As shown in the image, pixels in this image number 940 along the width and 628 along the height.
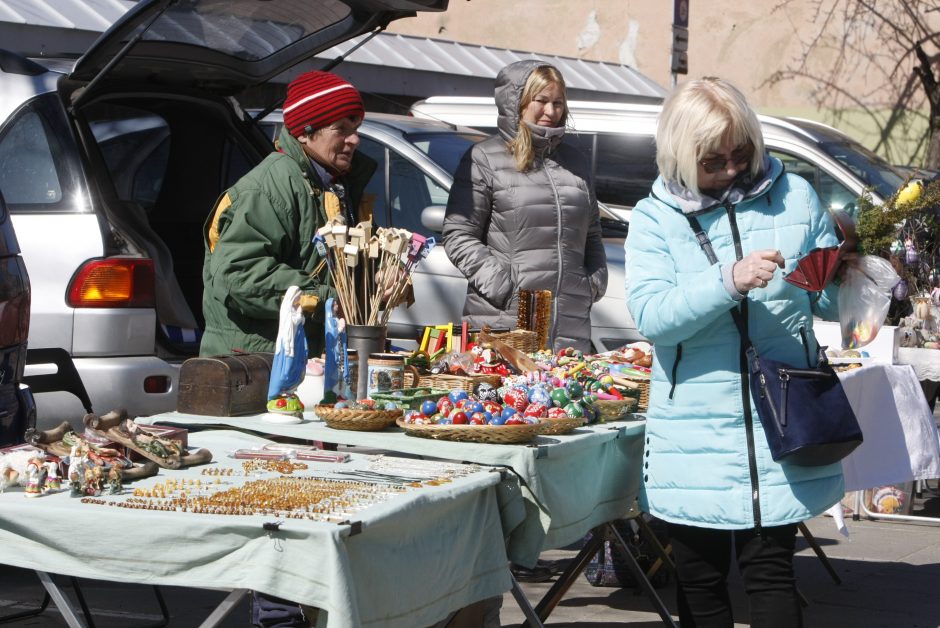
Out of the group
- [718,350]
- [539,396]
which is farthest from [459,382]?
[718,350]

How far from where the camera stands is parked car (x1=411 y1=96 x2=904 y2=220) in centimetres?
980

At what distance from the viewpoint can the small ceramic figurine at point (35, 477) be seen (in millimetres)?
2939

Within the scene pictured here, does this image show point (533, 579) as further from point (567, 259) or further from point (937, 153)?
point (937, 153)

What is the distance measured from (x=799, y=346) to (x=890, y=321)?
318 cm

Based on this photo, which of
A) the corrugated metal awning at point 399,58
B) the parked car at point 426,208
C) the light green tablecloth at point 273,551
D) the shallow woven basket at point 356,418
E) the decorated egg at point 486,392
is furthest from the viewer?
the corrugated metal awning at point 399,58

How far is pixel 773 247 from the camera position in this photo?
3.53 meters

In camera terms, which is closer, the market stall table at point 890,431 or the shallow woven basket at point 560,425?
the shallow woven basket at point 560,425

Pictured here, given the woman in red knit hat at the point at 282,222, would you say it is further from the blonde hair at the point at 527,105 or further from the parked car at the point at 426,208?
the parked car at the point at 426,208

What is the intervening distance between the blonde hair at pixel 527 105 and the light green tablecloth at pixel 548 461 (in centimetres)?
143

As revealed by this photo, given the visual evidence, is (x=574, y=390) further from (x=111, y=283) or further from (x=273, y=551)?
(x=111, y=283)

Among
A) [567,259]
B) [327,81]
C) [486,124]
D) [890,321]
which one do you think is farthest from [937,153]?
[327,81]

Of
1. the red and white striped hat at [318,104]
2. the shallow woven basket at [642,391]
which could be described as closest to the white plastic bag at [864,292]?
the shallow woven basket at [642,391]

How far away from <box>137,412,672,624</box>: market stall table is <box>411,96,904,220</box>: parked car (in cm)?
555

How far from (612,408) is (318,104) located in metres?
1.30
